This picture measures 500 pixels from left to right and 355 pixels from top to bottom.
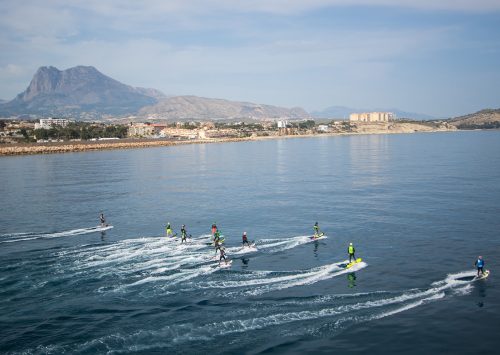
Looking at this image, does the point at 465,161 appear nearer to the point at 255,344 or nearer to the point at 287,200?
the point at 287,200

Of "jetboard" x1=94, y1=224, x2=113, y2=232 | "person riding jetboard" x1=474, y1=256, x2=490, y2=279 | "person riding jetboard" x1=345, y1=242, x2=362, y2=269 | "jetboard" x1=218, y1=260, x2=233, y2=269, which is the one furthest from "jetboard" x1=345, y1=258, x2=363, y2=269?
"jetboard" x1=94, y1=224, x2=113, y2=232

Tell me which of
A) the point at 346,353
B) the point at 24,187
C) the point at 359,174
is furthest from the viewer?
the point at 359,174

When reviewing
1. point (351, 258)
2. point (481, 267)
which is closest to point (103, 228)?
point (351, 258)

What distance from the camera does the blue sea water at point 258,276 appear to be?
86.8ft

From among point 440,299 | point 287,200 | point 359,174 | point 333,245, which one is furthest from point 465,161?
point 440,299

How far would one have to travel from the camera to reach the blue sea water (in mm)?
26469

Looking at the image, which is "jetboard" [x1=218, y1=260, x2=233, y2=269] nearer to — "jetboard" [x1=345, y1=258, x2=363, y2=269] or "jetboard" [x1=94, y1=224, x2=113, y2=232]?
"jetboard" [x1=345, y1=258, x2=363, y2=269]

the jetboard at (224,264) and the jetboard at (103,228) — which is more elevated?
the jetboard at (103,228)

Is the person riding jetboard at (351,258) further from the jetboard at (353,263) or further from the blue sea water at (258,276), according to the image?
the blue sea water at (258,276)

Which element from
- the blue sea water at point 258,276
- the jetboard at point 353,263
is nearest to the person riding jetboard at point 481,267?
the blue sea water at point 258,276

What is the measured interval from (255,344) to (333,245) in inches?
863

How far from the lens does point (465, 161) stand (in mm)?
124188

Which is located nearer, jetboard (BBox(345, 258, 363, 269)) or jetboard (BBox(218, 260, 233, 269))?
jetboard (BBox(345, 258, 363, 269))

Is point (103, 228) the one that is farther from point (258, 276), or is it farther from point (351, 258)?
point (351, 258)
